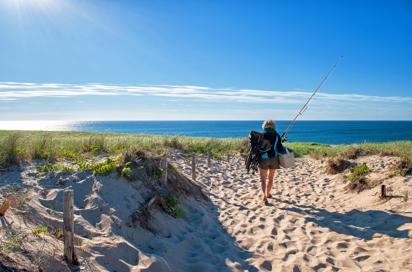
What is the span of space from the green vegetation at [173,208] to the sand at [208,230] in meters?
0.14

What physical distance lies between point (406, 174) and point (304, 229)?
13.0ft

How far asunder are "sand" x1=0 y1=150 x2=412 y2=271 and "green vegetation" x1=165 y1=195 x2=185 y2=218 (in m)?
0.14

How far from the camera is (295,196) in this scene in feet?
24.7

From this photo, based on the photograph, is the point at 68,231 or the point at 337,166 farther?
the point at 337,166

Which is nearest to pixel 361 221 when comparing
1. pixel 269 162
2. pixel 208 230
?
pixel 269 162

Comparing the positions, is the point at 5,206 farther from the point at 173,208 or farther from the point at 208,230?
the point at 208,230

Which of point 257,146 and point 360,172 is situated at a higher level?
point 257,146

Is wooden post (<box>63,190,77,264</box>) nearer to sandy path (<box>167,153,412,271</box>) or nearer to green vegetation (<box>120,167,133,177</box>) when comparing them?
sandy path (<box>167,153,412,271</box>)

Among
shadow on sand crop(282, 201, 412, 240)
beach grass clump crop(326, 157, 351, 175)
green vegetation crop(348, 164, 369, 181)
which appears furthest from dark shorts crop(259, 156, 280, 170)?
beach grass clump crop(326, 157, 351, 175)

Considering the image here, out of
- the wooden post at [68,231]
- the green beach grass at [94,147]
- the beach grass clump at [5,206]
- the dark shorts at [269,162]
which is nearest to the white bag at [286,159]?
the dark shorts at [269,162]

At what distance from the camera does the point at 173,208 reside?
17.1 feet

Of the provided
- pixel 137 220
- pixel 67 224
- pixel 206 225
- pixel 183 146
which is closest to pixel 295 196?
pixel 206 225

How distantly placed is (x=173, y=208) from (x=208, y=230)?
0.90 meters

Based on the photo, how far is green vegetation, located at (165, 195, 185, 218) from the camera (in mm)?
5161
